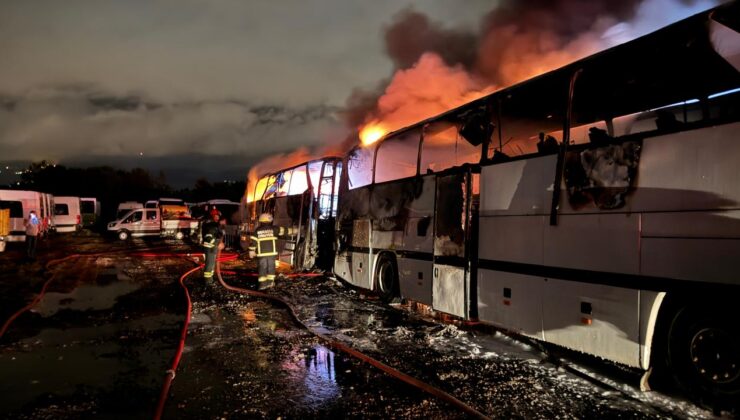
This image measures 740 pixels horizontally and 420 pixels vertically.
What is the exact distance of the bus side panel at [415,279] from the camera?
7.18 m

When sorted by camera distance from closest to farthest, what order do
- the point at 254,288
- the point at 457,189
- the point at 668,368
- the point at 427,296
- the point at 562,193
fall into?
the point at 668,368 → the point at 562,193 → the point at 457,189 → the point at 427,296 → the point at 254,288

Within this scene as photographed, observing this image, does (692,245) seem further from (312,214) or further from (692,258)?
(312,214)

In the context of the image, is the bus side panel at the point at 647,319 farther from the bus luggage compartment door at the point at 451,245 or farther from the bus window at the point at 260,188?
the bus window at the point at 260,188

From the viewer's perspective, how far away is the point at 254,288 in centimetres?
1044

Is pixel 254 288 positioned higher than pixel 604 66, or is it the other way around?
pixel 604 66

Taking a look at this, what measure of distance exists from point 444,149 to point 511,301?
9.34 feet

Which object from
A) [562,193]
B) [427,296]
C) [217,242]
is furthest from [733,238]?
[217,242]

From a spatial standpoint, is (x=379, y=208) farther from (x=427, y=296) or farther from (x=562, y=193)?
(x=562, y=193)

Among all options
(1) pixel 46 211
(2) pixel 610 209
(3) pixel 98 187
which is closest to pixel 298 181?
(2) pixel 610 209

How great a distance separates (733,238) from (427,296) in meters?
4.23

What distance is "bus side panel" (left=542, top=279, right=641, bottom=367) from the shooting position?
14.0 ft

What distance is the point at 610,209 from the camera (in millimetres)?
4504

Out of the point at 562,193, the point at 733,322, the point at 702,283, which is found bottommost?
the point at 733,322

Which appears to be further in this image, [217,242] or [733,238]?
[217,242]
